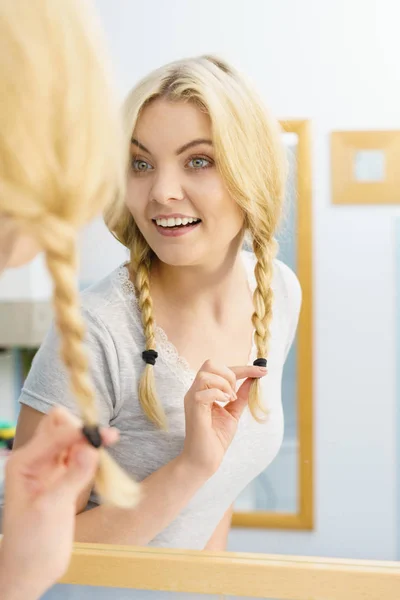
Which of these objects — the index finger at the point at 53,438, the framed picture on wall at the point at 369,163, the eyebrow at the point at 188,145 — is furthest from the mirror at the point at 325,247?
the index finger at the point at 53,438

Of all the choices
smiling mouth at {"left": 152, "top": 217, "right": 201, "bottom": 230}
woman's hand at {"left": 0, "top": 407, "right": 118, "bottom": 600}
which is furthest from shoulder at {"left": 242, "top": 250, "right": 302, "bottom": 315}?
woman's hand at {"left": 0, "top": 407, "right": 118, "bottom": 600}

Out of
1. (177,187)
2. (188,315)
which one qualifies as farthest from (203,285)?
(177,187)

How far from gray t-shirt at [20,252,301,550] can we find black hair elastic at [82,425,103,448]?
0.29 metres

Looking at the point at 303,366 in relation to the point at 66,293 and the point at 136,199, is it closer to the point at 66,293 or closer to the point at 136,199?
the point at 136,199

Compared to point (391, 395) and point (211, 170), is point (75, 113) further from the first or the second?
point (391, 395)

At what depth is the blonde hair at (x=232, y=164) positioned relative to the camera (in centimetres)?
67

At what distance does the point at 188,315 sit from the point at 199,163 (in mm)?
173

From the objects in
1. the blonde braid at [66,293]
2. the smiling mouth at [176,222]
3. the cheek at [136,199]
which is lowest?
the blonde braid at [66,293]

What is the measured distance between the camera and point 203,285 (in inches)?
30.6

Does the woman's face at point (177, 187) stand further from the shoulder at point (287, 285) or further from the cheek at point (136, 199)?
the shoulder at point (287, 285)

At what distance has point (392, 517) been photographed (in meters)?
0.85

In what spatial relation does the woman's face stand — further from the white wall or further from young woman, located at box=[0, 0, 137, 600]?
young woman, located at box=[0, 0, 137, 600]

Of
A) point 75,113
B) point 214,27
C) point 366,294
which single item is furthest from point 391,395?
point 75,113

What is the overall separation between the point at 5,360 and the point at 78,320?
538 mm
